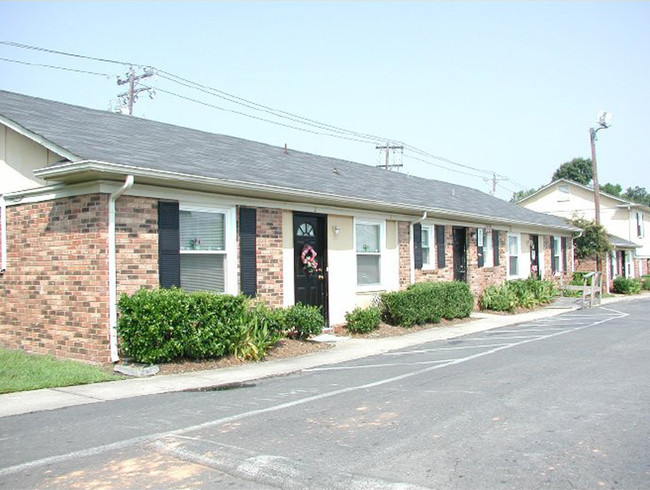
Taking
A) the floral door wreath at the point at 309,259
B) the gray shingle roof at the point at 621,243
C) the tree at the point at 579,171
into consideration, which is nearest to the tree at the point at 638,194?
the tree at the point at 579,171

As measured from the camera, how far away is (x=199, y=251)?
11.6m

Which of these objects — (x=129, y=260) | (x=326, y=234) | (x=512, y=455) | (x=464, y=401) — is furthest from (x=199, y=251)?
(x=512, y=455)

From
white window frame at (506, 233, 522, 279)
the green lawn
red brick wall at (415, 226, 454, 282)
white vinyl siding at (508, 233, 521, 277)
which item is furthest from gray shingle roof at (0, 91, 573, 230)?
white vinyl siding at (508, 233, 521, 277)

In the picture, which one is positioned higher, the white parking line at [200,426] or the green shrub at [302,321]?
the green shrub at [302,321]

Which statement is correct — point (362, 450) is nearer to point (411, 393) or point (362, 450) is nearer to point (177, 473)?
point (177, 473)

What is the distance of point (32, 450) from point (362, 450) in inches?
113

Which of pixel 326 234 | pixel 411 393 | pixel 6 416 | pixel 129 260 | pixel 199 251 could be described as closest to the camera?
pixel 6 416

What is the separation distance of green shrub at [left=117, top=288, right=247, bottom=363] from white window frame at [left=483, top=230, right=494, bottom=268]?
1345 centimetres

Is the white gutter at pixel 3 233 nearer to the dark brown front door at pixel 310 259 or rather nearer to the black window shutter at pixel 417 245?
the dark brown front door at pixel 310 259

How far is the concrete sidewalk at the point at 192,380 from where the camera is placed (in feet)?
25.3

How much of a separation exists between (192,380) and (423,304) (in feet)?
26.7

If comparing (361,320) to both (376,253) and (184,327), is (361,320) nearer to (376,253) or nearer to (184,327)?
(376,253)

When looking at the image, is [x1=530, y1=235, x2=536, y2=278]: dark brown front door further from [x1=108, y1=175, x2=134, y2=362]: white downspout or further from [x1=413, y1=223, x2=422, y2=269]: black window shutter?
[x1=108, y1=175, x2=134, y2=362]: white downspout

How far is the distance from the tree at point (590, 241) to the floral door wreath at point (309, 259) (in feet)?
67.4
